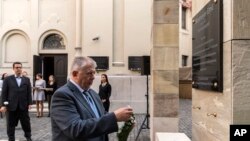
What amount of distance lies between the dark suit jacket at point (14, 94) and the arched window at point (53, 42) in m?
12.8

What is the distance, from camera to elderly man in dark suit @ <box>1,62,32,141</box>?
10.8m

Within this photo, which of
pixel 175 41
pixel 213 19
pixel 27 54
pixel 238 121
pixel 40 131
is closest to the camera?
pixel 238 121

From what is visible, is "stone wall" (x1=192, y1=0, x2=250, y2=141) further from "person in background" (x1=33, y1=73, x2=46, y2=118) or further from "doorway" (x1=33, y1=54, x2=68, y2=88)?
"doorway" (x1=33, y1=54, x2=68, y2=88)

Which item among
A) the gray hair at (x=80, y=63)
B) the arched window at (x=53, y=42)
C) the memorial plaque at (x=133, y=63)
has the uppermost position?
the arched window at (x=53, y=42)

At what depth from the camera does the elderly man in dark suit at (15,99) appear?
35.6ft

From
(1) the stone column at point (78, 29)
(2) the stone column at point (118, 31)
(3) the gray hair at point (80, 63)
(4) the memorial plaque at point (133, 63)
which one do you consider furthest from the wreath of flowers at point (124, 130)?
(1) the stone column at point (78, 29)

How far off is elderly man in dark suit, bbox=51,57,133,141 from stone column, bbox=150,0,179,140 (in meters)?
6.04


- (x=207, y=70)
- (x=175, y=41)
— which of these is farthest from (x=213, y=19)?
(x=175, y=41)

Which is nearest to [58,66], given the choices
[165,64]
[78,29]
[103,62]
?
[78,29]

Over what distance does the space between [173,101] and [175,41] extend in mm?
1286

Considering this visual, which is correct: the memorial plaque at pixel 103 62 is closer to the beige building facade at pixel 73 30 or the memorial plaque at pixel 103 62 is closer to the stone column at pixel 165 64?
the beige building facade at pixel 73 30

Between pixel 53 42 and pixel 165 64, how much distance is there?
14.8m

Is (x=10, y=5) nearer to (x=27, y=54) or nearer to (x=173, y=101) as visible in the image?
(x=27, y=54)

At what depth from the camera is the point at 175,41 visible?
32.5 ft
